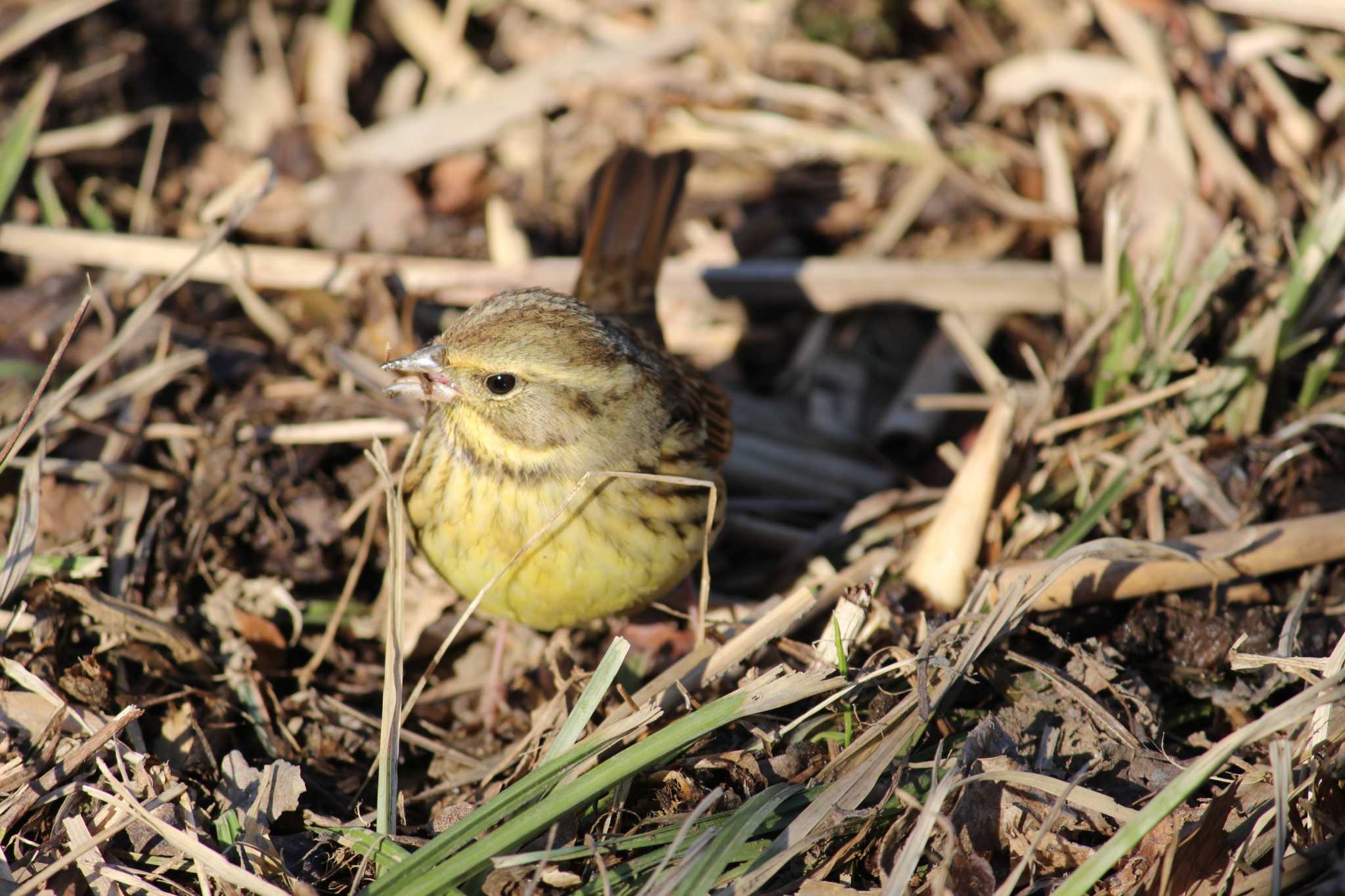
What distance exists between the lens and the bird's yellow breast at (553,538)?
3494 mm

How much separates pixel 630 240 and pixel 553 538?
1777 millimetres

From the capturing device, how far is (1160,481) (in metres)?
4.16

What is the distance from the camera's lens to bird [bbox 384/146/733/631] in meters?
3.45

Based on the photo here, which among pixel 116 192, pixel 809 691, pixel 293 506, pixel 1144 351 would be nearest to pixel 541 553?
pixel 809 691

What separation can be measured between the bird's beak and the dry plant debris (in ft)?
0.88

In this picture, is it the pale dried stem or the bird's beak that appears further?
the pale dried stem

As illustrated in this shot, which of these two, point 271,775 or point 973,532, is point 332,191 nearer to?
point 271,775

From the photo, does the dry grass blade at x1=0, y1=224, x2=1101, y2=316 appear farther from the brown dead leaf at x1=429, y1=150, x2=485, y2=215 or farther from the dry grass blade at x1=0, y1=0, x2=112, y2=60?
the dry grass blade at x1=0, y1=0, x2=112, y2=60

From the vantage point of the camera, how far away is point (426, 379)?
3506 millimetres

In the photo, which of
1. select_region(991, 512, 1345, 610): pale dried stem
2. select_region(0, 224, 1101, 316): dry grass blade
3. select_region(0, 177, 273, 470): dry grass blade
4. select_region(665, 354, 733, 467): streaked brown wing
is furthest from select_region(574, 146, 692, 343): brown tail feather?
select_region(991, 512, 1345, 610): pale dried stem

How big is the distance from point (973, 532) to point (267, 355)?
3.03 m

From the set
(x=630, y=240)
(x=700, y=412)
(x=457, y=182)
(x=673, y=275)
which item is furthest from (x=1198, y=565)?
(x=457, y=182)

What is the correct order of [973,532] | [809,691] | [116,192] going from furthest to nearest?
[116,192] < [973,532] < [809,691]

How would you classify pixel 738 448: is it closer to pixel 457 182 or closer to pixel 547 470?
pixel 547 470
